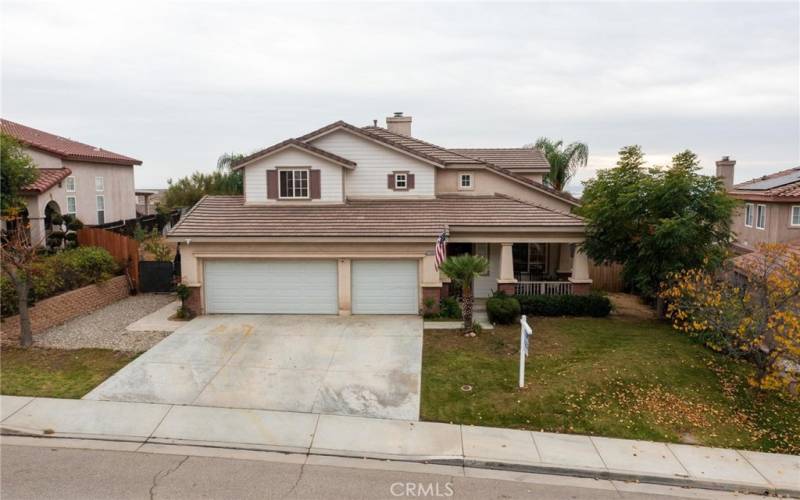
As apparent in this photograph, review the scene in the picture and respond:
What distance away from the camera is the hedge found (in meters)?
15.0

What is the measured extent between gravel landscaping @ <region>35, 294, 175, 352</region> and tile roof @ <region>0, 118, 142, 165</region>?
33.2 ft

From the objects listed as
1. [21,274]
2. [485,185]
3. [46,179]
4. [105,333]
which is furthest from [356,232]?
[46,179]

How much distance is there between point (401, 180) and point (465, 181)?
3.10m

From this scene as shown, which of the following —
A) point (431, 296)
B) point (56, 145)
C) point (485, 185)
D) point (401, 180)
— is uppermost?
point (56, 145)

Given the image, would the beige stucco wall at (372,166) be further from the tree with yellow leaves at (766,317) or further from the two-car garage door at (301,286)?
the tree with yellow leaves at (766,317)

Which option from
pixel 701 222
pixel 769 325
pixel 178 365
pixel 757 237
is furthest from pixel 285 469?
pixel 757 237

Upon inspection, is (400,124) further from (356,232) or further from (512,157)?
(356,232)

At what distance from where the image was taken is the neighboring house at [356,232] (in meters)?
17.9

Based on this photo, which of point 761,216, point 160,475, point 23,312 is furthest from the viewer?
point 761,216

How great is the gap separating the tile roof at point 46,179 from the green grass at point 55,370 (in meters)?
9.87

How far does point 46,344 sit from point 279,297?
6.80m

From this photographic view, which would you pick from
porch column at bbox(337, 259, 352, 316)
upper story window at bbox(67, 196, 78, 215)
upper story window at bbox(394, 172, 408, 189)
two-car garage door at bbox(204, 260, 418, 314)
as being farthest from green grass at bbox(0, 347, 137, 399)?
upper story window at bbox(67, 196, 78, 215)

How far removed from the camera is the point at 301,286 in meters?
18.2

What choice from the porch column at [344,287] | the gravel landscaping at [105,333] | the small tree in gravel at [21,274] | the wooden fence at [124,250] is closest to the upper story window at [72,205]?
the wooden fence at [124,250]
